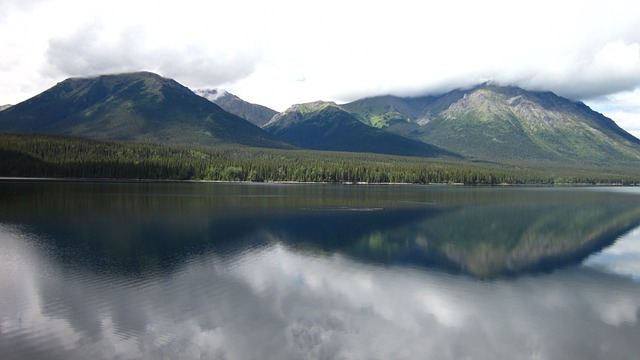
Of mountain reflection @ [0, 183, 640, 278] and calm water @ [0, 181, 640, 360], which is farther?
mountain reflection @ [0, 183, 640, 278]

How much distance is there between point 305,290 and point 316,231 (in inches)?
991

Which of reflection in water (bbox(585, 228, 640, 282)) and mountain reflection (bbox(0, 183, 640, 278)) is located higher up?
mountain reflection (bbox(0, 183, 640, 278))

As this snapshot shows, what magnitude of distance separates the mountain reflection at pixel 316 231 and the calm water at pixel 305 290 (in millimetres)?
348

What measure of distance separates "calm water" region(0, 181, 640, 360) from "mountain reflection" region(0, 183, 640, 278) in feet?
1.14

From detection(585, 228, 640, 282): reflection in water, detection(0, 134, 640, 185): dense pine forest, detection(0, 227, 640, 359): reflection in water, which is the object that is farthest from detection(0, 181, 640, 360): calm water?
detection(0, 134, 640, 185): dense pine forest

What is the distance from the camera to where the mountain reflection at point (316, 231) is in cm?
4066

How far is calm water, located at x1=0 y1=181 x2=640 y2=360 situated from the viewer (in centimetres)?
2164

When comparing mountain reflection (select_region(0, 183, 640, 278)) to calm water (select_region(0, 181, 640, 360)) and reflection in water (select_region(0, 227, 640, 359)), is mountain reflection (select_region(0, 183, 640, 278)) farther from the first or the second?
reflection in water (select_region(0, 227, 640, 359))

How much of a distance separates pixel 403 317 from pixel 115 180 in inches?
5827

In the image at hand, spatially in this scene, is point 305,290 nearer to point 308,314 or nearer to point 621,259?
point 308,314

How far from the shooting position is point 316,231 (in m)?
56.1

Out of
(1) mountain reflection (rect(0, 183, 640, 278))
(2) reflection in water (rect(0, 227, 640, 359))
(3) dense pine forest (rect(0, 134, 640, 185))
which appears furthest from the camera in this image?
(3) dense pine forest (rect(0, 134, 640, 185))

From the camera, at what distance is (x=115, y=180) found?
155 meters

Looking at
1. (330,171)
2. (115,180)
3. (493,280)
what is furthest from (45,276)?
(330,171)
